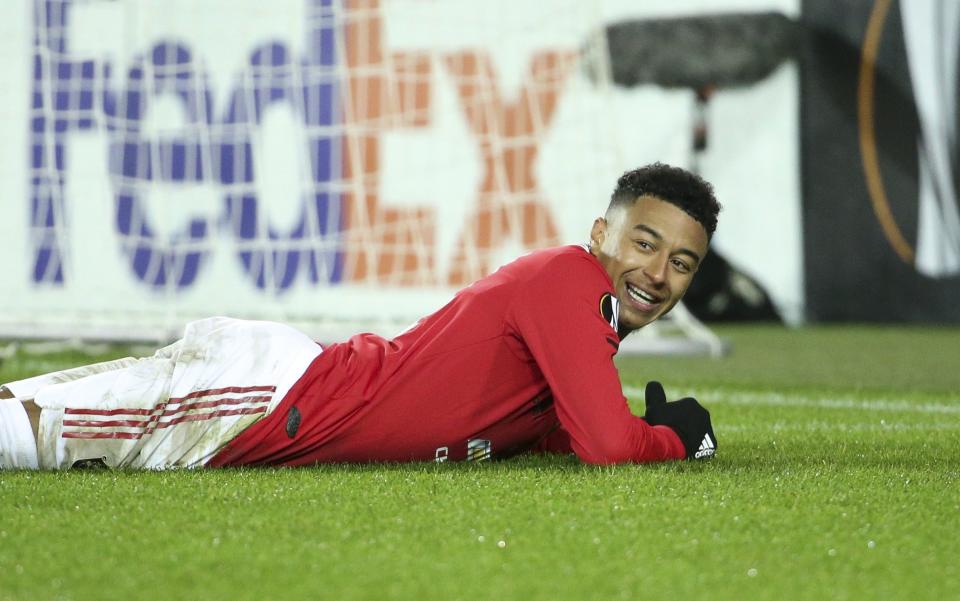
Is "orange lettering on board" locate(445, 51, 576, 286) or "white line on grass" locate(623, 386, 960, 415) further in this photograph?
"orange lettering on board" locate(445, 51, 576, 286)

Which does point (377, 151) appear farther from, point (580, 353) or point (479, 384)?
point (580, 353)

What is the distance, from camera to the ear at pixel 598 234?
7.96 ft

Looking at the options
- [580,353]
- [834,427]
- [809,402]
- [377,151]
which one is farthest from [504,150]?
[580,353]

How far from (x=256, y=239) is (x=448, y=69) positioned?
1.30m

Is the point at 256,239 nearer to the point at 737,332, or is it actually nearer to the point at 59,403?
the point at 737,332

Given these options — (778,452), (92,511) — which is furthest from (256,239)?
(92,511)

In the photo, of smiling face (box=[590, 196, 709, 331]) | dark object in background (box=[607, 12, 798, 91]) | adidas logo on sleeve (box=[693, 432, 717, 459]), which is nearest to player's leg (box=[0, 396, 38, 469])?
smiling face (box=[590, 196, 709, 331])

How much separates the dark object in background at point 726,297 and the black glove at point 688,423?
207 inches

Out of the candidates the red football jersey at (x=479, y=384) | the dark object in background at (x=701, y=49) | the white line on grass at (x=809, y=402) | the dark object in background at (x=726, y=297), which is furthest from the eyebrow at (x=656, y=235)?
the dark object in background at (x=701, y=49)

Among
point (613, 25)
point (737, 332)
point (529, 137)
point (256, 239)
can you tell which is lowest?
point (737, 332)

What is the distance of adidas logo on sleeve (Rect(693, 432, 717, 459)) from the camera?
8.03ft

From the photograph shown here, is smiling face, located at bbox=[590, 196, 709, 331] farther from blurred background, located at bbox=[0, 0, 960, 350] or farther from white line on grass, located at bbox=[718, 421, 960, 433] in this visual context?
blurred background, located at bbox=[0, 0, 960, 350]

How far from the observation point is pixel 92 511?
1.87 meters

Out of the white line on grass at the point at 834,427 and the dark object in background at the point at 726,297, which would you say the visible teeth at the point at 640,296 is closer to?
the white line on grass at the point at 834,427
